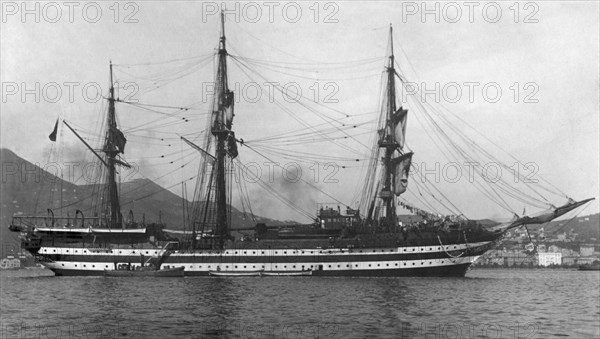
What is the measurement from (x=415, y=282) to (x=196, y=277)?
21313mm

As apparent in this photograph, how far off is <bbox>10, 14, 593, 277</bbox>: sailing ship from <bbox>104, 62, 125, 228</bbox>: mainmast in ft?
0.58

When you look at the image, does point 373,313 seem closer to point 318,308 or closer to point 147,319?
point 318,308

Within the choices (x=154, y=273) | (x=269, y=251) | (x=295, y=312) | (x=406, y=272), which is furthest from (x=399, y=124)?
(x=295, y=312)

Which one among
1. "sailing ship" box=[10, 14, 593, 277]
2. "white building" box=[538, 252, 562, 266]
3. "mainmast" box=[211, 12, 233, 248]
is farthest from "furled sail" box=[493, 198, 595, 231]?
"white building" box=[538, 252, 562, 266]

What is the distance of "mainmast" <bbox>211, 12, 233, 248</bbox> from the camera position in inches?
2512

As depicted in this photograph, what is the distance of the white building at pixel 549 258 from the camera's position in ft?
518

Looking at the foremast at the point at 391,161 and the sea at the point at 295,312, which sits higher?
the foremast at the point at 391,161

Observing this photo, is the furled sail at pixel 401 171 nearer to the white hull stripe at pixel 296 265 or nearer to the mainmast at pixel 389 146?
the mainmast at pixel 389 146

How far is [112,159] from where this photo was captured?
230 ft

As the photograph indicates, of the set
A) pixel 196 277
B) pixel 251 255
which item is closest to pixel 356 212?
pixel 251 255

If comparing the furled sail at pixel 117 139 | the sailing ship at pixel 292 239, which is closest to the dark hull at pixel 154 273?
the sailing ship at pixel 292 239

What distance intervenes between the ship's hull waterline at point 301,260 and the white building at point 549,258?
353 ft

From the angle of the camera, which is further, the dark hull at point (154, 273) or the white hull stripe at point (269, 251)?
the dark hull at point (154, 273)

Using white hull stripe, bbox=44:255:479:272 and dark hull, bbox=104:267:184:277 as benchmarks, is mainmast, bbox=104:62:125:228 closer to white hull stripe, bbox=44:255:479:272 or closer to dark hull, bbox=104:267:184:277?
white hull stripe, bbox=44:255:479:272
